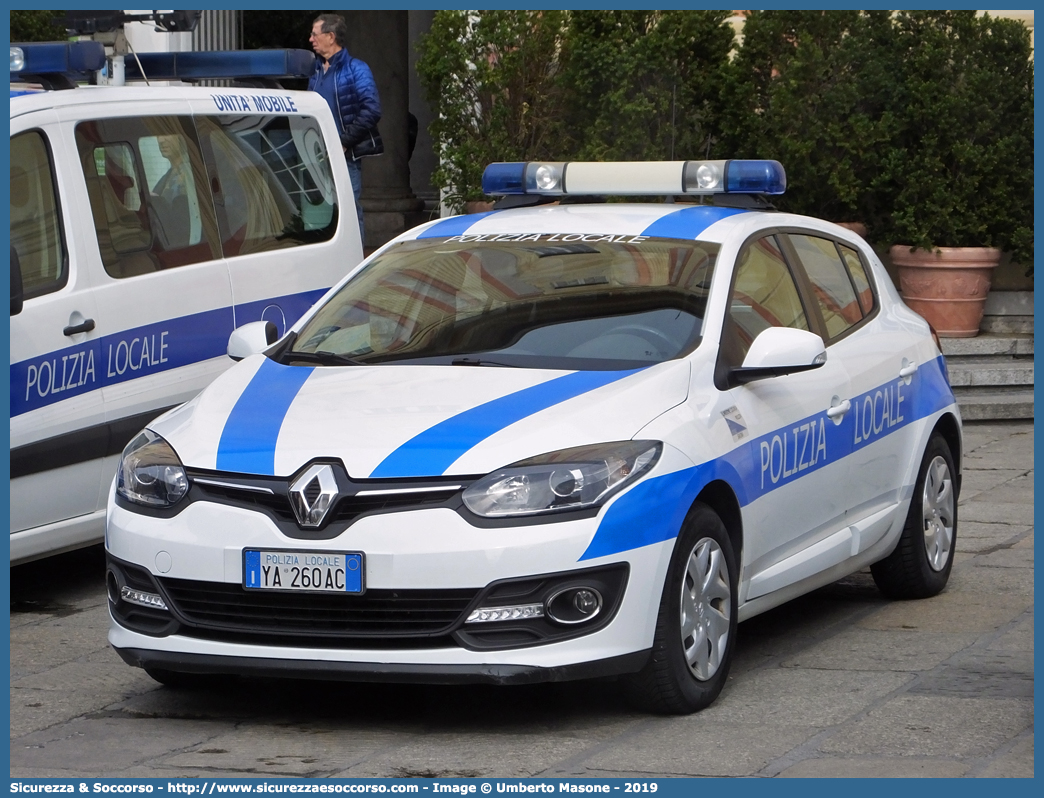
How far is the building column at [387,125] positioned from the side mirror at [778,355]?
37.7 ft

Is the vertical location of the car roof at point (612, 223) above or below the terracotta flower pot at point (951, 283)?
above

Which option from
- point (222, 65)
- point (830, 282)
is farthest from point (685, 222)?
point (222, 65)

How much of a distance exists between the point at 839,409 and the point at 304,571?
2094mm

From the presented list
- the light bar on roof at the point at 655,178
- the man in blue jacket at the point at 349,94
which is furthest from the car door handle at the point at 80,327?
the man in blue jacket at the point at 349,94

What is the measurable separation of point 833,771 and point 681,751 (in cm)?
41

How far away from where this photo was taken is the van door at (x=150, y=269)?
6.65 m

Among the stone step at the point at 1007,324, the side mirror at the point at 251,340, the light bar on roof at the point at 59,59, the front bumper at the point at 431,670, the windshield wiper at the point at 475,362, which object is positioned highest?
the light bar on roof at the point at 59,59

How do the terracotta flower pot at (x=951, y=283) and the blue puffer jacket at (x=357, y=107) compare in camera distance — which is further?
the terracotta flower pot at (x=951, y=283)

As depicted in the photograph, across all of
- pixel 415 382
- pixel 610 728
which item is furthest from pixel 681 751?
pixel 415 382

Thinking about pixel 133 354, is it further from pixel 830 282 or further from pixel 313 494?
pixel 830 282

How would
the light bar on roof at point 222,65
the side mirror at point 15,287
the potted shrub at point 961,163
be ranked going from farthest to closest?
the potted shrub at point 961,163 → the light bar on roof at point 222,65 → the side mirror at point 15,287

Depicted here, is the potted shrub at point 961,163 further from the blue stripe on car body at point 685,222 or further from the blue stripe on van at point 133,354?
the blue stripe on car body at point 685,222

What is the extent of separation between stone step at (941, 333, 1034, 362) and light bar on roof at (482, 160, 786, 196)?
18.9 feet

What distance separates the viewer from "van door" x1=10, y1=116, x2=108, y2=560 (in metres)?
6.25
